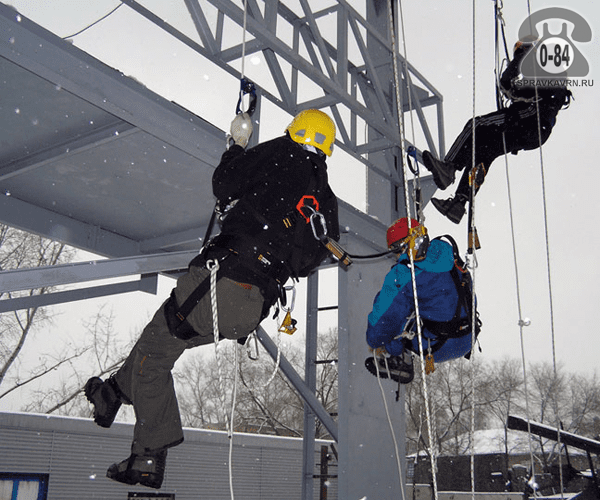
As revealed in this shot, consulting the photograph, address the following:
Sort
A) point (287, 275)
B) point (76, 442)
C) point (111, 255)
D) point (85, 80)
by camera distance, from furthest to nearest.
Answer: point (76, 442) < point (111, 255) < point (85, 80) < point (287, 275)

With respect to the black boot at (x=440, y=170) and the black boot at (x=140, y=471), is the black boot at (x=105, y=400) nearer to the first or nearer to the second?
the black boot at (x=140, y=471)

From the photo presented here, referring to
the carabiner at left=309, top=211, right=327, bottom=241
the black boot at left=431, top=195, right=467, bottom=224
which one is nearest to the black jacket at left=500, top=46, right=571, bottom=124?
the black boot at left=431, top=195, right=467, bottom=224

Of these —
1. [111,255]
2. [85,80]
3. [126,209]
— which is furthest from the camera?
[111,255]

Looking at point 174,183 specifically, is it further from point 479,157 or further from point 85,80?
point 479,157

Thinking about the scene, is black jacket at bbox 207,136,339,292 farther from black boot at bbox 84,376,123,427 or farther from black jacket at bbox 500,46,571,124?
black jacket at bbox 500,46,571,124

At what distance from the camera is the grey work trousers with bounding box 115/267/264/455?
2.92 m

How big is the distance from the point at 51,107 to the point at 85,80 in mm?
1097

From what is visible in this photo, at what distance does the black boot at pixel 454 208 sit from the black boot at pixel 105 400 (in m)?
3.32

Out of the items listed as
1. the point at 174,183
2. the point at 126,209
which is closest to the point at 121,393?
the point at 174,183

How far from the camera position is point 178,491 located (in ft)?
30.0

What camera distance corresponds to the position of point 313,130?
3363mm

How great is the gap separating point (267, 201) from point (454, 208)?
2.81m

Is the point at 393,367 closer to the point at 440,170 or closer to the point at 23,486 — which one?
the point at 440,170

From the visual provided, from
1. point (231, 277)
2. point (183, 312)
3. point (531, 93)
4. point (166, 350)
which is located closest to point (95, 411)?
point (166, 350)
